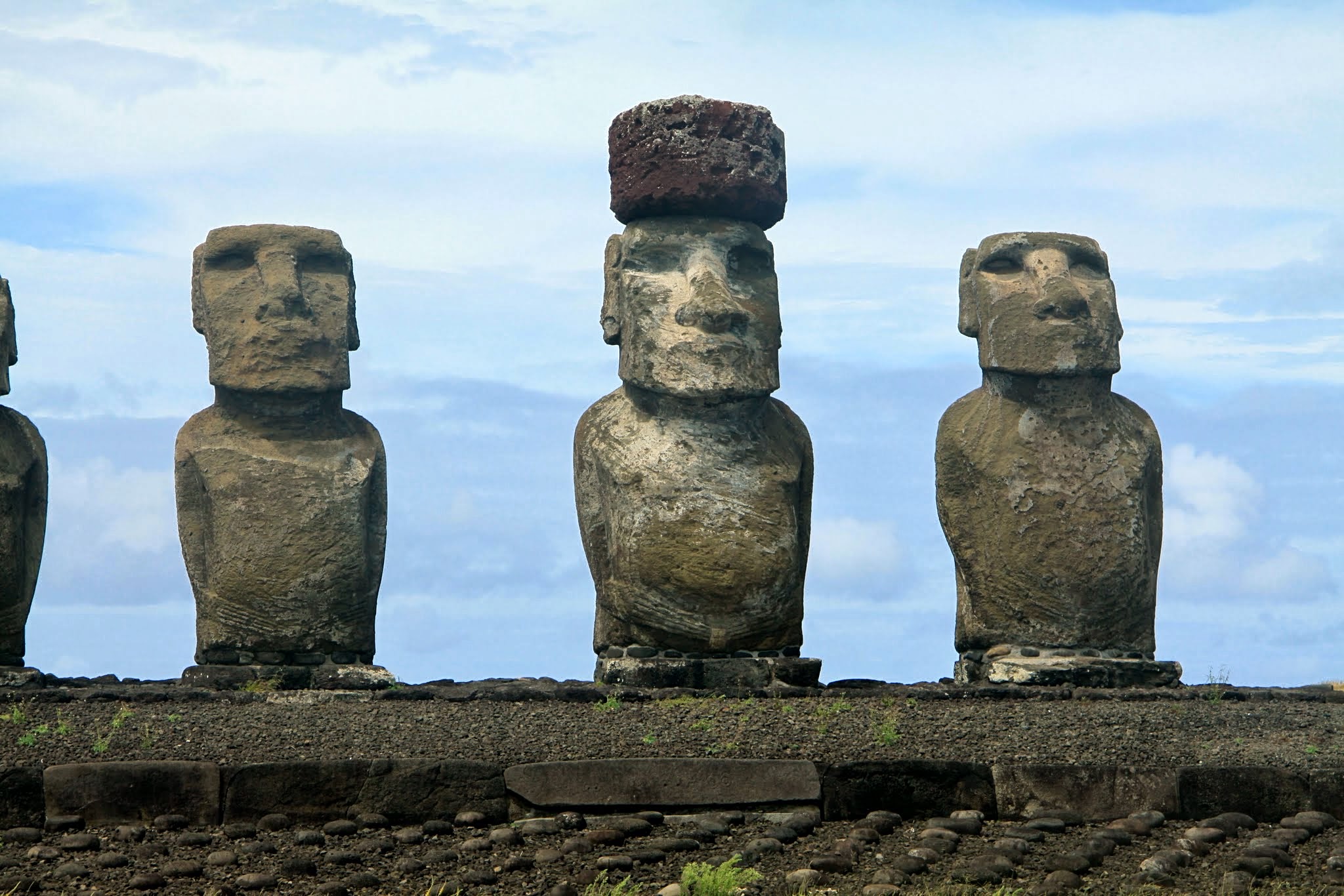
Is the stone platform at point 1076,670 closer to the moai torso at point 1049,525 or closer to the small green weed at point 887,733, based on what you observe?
the moai torso at point 1049,525

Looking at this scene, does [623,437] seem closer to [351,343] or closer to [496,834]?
[351,343]

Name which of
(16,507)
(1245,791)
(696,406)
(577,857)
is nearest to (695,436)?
(696,406)

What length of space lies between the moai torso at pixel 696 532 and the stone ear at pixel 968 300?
1.66 metres

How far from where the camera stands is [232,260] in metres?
14.2

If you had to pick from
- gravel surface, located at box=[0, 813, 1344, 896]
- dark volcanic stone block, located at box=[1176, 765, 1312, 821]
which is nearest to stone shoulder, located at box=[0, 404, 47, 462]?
gravel surface, located at box=[0, 813, 1344, 896]

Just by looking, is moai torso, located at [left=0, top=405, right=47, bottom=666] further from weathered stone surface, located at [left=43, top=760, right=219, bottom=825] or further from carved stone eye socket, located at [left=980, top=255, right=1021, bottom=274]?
carved stone eye socket, located at [left=980, top=255, right=1021, bottom=274]

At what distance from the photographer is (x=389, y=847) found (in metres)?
9.66

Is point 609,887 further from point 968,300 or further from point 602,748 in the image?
point 968,300

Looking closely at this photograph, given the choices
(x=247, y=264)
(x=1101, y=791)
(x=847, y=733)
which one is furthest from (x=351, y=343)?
(x=1101, y=791)

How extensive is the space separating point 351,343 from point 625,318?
6.45 feet

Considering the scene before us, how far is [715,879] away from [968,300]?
6284mm

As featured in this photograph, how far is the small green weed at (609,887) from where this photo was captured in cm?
882

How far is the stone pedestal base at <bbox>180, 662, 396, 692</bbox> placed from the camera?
524 inches

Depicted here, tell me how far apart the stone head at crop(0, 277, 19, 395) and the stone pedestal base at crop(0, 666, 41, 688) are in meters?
1.83
